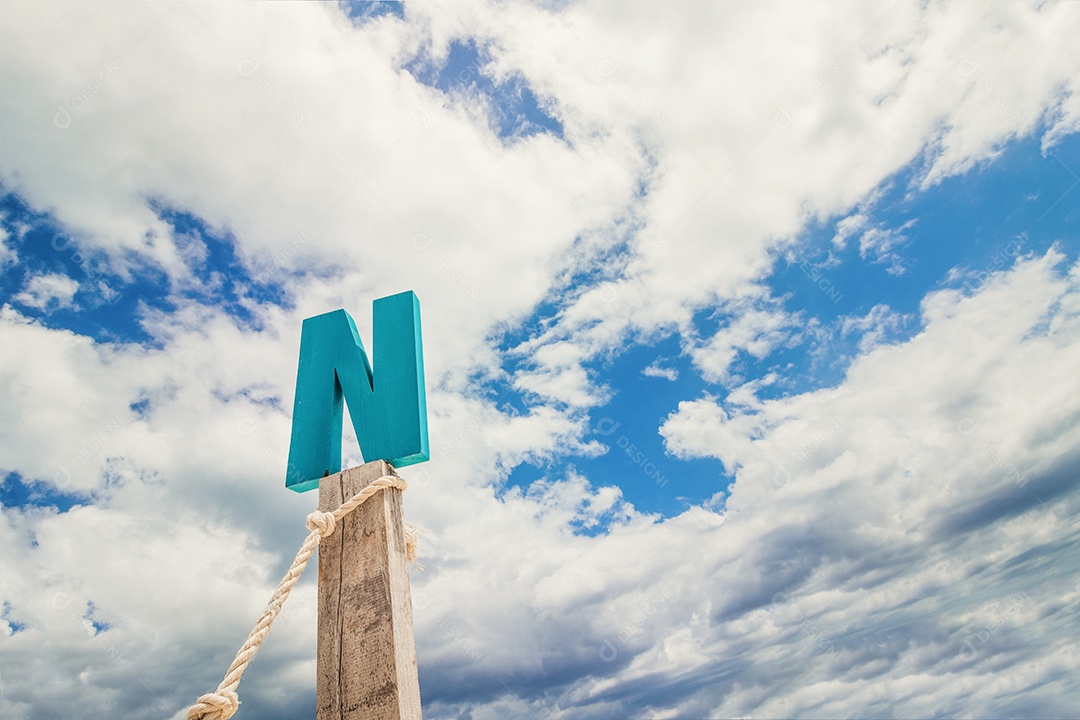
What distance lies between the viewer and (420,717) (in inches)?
99.4

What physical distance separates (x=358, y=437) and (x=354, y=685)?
3.94ft

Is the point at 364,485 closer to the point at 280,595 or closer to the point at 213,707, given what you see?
the point at 280,595

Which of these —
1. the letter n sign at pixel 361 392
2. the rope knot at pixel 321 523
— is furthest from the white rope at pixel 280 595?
the letter n sign at pixel 361 392

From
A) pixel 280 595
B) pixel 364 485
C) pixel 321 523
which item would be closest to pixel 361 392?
pixel 364 485

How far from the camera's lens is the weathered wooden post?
8.05ft

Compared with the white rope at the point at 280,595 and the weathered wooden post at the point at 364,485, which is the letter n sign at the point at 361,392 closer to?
the weathered wooden post at the point at 364,485

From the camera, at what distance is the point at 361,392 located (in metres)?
3.25

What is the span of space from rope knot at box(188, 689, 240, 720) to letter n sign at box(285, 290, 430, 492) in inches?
41.5

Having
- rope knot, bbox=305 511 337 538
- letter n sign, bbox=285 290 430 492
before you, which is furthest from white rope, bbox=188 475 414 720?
letter n sign, bbox=285 290 430 492

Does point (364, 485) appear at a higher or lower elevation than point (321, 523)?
higher

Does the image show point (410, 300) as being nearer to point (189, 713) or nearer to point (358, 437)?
point (358, 437)

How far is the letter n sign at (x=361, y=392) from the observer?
3.10m

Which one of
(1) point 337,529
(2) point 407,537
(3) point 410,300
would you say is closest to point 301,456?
(1) point 337,529

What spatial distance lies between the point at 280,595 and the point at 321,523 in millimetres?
341
